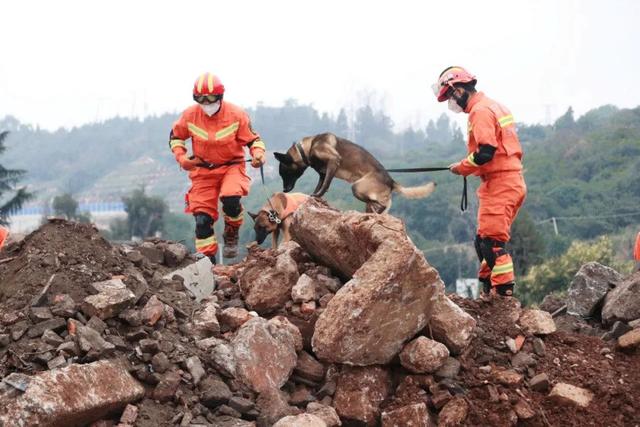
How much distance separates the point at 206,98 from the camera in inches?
307

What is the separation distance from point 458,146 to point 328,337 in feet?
252

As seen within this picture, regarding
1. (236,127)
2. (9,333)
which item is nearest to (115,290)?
(9,333)

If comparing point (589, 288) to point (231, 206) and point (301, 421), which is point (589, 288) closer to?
point (231, 206)

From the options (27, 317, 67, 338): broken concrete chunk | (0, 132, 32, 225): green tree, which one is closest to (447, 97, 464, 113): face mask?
(27, 317, 67, 338): broken concrete chunk

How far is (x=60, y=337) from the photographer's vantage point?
4914mm

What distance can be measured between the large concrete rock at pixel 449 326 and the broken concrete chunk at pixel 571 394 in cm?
67

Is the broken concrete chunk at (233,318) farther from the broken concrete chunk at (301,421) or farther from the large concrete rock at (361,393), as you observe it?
the broken concrete chunk at (301,421)

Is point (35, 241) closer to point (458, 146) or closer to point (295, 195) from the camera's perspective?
point (295, 195)

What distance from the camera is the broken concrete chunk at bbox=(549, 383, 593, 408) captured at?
5.49 metres

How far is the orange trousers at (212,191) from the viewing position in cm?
811

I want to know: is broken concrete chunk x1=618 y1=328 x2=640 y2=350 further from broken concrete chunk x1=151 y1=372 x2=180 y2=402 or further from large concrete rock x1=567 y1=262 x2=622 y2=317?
broken concrete chunk x1=151 y1=372 x2=180 y2=402

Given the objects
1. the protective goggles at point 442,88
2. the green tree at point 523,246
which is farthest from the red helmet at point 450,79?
the green tree at point 523,246

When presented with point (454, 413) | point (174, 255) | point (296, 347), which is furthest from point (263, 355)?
point (174, 255)

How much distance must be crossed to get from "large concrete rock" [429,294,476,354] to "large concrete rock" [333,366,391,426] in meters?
0.49
